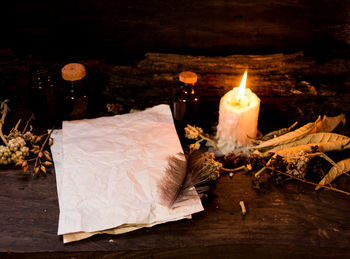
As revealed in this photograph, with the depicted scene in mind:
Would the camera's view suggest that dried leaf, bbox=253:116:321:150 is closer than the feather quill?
No

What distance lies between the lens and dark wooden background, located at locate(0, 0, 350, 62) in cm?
121

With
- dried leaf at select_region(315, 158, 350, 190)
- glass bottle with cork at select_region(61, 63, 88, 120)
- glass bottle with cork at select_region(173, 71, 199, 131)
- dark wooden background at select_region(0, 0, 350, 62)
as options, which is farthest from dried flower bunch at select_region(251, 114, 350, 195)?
glass bottle with cork at select_region(61, 63, 88, 120)

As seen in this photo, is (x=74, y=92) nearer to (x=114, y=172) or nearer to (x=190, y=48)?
(x=114, y=172)

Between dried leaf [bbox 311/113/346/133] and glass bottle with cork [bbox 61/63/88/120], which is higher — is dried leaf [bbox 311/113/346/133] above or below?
below

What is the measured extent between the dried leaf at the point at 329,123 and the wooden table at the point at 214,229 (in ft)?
0.74

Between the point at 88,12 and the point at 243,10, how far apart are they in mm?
519

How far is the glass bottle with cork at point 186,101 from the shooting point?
109cm

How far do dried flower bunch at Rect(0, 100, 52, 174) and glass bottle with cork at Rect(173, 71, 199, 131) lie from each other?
15.8 inches

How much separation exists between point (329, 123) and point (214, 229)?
0.56 metres

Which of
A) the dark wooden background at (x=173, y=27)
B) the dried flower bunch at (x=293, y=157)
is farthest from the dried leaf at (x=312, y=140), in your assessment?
the dark wooden background at (x=173, y=27)

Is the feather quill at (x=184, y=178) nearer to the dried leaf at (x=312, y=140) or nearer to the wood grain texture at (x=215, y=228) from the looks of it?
the wood grain texture at (x=215, y=228)

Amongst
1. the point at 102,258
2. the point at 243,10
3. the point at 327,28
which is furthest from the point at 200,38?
the point at 102,258

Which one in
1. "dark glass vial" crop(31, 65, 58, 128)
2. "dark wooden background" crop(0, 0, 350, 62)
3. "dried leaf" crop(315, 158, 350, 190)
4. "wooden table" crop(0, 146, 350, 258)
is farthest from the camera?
"dark wooden background" crop(0, 0, 350, 62)

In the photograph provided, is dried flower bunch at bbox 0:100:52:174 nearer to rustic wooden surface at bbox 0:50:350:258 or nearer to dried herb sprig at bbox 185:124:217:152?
rustic wooden surface at bbox 0:50:350:258
